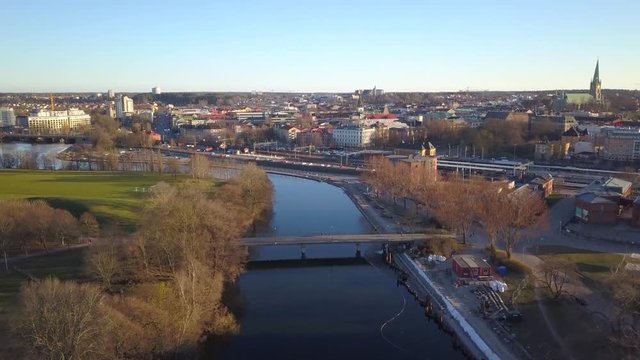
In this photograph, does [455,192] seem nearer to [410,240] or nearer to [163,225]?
[410,240]

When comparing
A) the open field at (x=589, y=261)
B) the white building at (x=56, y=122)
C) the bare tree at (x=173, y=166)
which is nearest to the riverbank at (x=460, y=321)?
the open field at (x=589, y=261)

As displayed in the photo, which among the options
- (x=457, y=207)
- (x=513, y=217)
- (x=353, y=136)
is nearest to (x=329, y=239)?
(x=457, y=207)

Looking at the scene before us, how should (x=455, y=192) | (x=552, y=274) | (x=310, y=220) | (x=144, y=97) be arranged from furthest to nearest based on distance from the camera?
(x=144, y=97), (x=310, y=220), (x=455, y=192), (x=552, y=274)

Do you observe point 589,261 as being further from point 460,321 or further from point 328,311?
point 328,311

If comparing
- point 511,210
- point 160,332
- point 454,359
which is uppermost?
point 511,210

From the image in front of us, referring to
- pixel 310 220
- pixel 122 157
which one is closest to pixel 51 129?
pixel 122 157

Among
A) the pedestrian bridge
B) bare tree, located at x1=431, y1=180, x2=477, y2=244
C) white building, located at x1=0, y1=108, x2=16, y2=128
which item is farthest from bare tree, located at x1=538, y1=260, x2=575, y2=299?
white building, located at x1=0, y1=108, x2=16, y2=128

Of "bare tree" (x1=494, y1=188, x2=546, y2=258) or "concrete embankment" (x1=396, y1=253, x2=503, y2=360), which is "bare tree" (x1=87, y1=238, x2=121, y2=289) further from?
"bare tree" (x1=494, y1=188, x2=546, y2=258)
